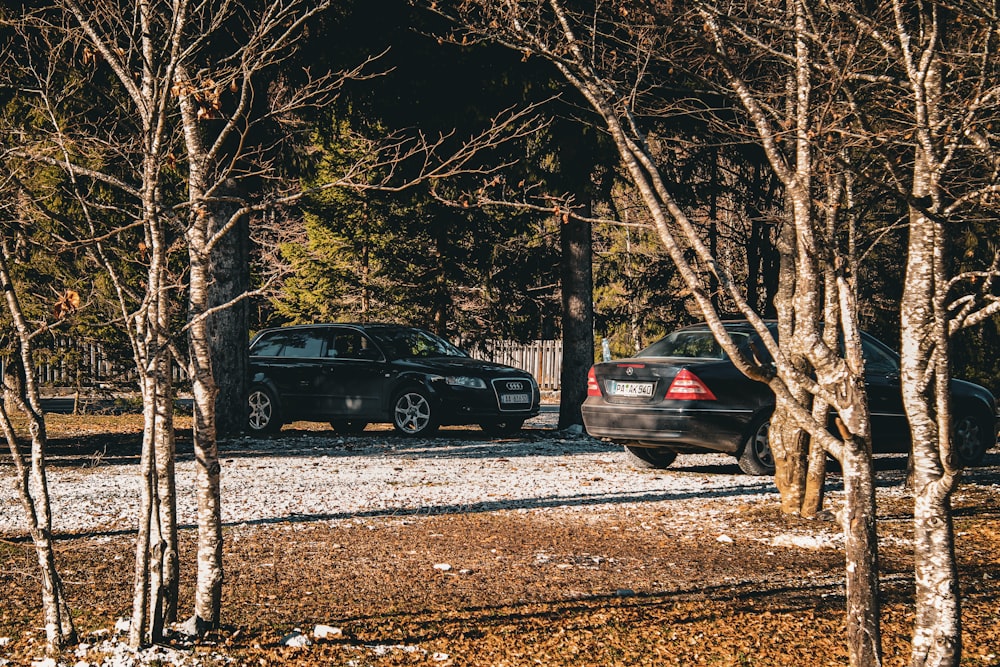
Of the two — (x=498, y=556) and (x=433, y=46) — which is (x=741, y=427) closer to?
(x=498, y=556)

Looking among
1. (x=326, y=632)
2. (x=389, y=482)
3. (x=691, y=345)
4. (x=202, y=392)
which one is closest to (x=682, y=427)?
(x=691, y=345)

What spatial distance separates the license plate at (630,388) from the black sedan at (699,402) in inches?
0.4

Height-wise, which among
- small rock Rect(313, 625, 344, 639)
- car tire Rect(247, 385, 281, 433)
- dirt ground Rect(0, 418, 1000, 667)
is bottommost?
dirt ground Rect(0, 418, 1000, 667)

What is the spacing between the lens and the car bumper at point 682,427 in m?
10.7

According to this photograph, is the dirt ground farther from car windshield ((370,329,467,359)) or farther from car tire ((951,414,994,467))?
car windshield ((370,329,467,359))

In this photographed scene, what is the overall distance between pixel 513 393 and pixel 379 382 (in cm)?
198

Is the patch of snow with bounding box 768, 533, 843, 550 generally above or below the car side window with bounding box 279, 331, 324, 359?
below

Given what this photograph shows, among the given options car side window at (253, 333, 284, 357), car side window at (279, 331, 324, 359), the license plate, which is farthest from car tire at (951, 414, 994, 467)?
car side window at (253, 333, 284, 357)

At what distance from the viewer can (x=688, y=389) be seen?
10805mm

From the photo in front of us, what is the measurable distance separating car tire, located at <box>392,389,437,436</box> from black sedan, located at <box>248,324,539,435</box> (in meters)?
0.01

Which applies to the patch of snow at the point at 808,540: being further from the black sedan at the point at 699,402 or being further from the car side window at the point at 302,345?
the car side window at the point at 302,345

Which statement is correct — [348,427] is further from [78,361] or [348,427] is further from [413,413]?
[78,361]

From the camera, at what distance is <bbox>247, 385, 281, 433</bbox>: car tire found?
1614 centimetres

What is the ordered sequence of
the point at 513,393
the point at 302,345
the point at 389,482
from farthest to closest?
1. the point at 302,345
2. the point at 513,393
3. the point at 389,482
